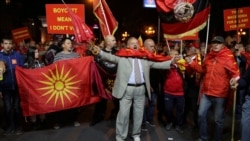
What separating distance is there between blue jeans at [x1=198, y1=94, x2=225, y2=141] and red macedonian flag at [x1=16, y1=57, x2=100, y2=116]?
8.86 ft

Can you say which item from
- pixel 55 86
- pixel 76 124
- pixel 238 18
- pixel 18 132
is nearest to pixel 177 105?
pixel 76 124

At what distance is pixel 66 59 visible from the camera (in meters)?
7.99

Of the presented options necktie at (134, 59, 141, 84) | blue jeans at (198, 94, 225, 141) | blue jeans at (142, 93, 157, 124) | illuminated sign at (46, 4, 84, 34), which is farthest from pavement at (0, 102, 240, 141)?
illuminated sign at (46, 4, 84, 34)

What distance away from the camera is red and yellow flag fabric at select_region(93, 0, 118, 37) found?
324 inches

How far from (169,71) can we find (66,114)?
262cm

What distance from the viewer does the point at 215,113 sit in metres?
6.72

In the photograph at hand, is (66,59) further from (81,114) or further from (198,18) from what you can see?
(198,18)

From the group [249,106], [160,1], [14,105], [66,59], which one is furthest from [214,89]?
[14,105]

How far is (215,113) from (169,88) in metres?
1.38

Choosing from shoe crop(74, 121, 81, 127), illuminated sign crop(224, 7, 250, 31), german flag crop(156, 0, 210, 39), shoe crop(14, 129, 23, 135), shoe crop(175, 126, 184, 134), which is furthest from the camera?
illuminated sign crop(224, 7, 250, 31)

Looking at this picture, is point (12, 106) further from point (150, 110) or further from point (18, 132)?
point (150, 110)

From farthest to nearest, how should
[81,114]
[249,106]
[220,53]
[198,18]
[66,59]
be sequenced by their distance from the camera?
[81,114]
[66,59]
[198,18]
[220,53]
[249,106]

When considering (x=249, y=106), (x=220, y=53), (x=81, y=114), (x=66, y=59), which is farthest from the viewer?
(x=81, y=114)

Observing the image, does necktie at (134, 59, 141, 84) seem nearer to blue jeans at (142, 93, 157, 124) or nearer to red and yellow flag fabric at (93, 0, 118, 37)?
blue jeans at (142, 93, 157, 124)
